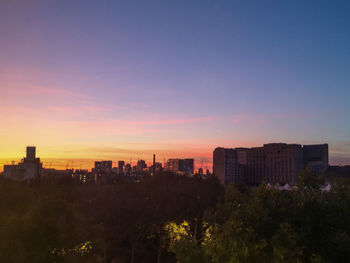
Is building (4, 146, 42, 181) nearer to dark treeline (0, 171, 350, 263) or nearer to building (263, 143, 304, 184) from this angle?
dark treeline (0, 171, 350, 263)

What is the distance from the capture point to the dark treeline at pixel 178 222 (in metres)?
9.77

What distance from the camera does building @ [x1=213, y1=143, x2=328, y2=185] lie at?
163 metres

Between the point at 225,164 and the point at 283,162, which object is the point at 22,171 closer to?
the point at 225,164

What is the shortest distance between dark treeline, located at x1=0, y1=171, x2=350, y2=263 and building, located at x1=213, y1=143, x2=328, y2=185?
411 feet

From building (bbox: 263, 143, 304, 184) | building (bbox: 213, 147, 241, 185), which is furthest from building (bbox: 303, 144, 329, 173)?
building (bbox: 213, 147, 241, 185)

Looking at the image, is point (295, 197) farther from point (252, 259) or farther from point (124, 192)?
point (124, 192)

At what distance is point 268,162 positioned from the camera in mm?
182875

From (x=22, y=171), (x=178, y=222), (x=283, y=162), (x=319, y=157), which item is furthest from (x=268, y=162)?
(x=178, y=222)

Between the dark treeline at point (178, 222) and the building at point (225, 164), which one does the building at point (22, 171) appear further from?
the building at point (225, 164)

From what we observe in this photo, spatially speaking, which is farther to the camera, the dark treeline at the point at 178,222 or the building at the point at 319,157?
the building at the point at 319,157

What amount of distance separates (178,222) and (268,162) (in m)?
157

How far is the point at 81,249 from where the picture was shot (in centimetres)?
2014

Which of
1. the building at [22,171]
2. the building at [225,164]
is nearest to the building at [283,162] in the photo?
the building at [225,164]

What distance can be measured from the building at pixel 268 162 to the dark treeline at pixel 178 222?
411 ft
